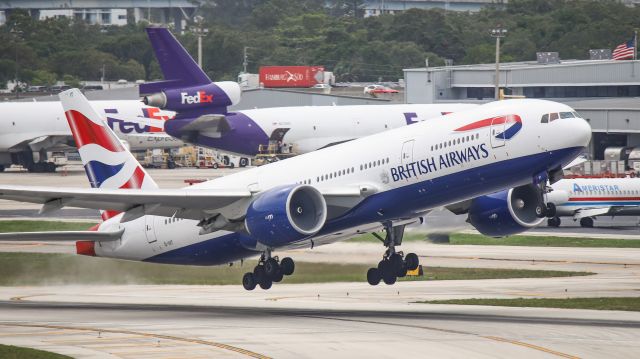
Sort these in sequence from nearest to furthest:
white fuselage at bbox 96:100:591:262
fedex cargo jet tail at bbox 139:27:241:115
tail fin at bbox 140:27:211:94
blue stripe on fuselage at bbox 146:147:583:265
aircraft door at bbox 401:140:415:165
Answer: white fuselage at bbox 96:100:591:262
blue stripe on fuselage at bbox 146:147:583:265
aircraft door at bbox 401:140:415:165
tail fin at bbox 140:27:211:94
fedex cargo jet tail at bbox 139:27:241:115

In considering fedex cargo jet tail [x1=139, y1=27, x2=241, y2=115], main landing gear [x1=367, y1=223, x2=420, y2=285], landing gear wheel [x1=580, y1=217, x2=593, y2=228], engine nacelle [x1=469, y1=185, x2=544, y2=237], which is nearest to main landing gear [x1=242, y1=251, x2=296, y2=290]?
main landing gear [x1=367, y1=223, x2=420, y2=285]

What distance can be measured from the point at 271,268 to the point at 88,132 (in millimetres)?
10067

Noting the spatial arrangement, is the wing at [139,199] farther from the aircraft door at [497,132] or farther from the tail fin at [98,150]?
the aircraft door at [497,132]

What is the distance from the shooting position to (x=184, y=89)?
92.9 m

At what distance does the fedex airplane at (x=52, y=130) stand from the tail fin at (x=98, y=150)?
218ft

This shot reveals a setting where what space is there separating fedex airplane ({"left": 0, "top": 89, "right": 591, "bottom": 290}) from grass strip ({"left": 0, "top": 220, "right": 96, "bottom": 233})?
2866cm

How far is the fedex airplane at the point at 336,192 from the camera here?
4250cm

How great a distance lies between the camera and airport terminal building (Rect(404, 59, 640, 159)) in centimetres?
11106

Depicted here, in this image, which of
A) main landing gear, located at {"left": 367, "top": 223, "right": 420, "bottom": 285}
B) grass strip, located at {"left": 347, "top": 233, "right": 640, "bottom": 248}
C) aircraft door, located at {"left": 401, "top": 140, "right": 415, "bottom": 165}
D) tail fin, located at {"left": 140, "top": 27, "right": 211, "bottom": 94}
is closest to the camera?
aircraft door, located at {"left": 401, "top": 140, "right": 415, "bottom": 165}

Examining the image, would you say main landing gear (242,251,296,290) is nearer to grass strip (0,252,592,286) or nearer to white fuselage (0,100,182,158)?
grass strip (0,252,592,286)

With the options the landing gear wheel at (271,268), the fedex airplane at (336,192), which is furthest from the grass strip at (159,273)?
the landing gear wheel at (271,268)

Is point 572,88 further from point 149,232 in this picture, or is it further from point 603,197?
point 149,232

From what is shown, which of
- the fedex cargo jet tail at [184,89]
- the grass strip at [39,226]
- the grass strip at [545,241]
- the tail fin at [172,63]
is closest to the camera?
the grass strip at [545,241]

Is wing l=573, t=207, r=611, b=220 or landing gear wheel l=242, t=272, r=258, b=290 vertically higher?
landing gear wheel l=242, t=272, r=258, b=290
